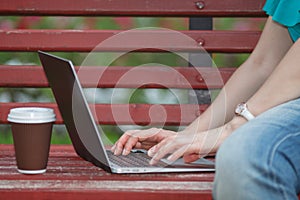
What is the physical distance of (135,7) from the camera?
3.08 m

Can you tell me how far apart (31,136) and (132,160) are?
357mm

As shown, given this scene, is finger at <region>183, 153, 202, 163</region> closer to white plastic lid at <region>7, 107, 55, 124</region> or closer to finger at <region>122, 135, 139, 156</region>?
finger at <region>122, 135, 139, 156</region>

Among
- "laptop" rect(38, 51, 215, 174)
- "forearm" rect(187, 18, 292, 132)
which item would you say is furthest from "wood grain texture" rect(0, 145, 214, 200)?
"forearm" rect(187, 18, 292, 132)

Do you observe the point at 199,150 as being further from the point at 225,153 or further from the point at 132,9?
the point at 132,9

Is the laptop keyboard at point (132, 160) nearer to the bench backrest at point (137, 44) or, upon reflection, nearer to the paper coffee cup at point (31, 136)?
the paper coffee cup at point (31, 136)

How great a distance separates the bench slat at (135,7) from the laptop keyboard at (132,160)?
0.88m

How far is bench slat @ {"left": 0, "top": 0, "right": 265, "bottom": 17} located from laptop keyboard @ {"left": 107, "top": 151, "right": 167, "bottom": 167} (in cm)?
88

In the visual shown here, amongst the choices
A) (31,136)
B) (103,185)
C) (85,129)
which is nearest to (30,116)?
(31,136)

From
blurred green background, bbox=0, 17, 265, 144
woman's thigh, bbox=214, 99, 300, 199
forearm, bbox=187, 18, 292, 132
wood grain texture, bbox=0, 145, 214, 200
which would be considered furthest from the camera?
blurred green background, bbox=0, 17, 265, 144

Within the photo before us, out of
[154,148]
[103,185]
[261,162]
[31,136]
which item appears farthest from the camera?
[154,148]

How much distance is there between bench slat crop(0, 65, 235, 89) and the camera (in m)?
3.10

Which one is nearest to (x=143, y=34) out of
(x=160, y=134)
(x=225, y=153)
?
(x=160, y=134)

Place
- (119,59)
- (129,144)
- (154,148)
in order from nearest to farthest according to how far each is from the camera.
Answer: (154,148) → (129,144) → (119,59)

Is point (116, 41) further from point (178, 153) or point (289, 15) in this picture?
point (178, 153)
